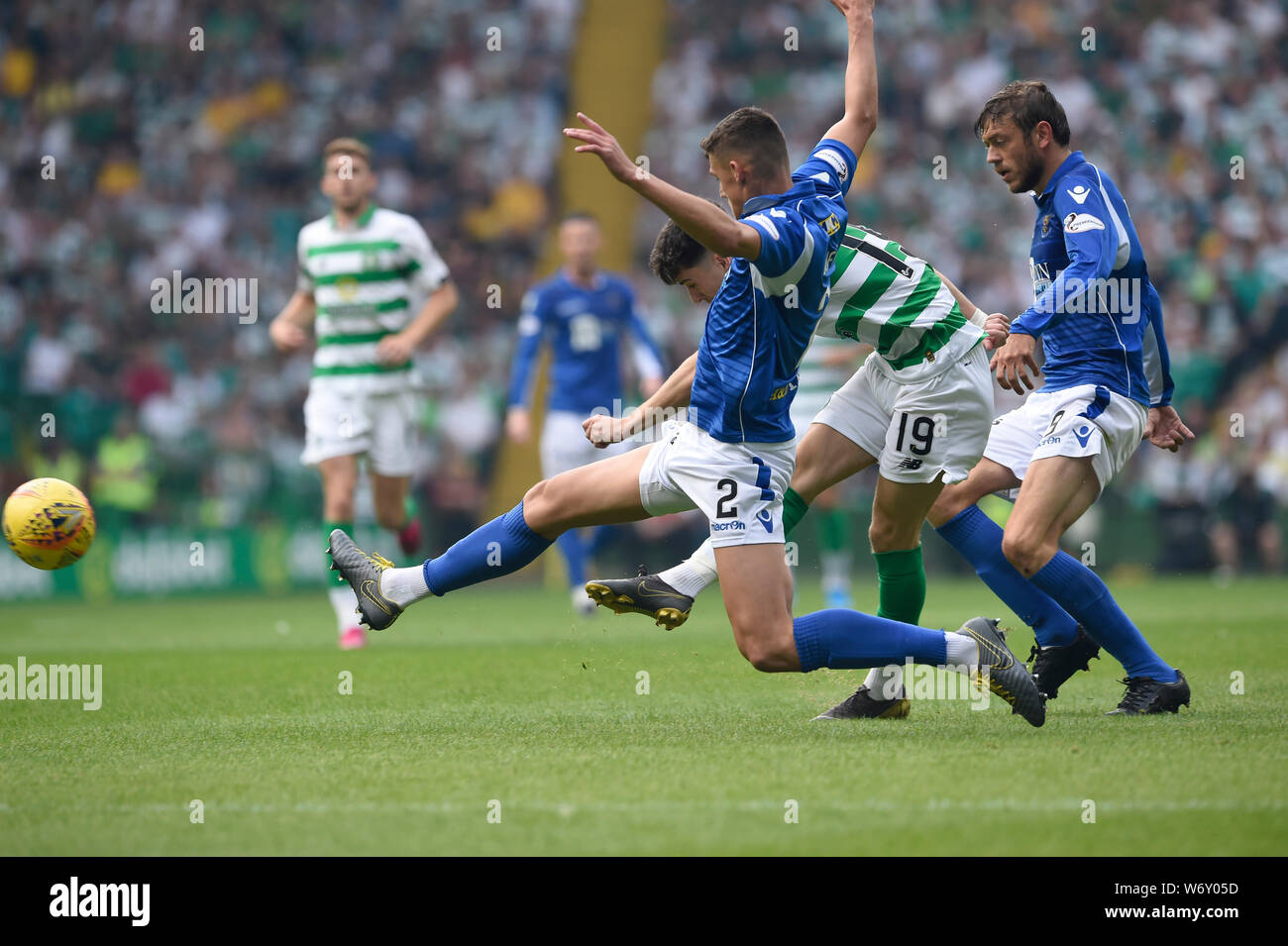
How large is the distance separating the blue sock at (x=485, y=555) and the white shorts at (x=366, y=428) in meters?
3.79

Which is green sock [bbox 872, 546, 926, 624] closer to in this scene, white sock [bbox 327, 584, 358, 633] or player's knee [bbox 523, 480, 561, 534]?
player's knee [bbox 523, 480, 561, 534]

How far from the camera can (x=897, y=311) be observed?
18.7 feet

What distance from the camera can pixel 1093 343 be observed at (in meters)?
5.79

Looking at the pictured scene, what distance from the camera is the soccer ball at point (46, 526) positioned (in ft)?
22.0

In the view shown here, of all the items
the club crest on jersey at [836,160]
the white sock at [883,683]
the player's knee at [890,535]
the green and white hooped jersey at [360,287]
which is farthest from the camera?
the green and white hooped jersey at [360,287]

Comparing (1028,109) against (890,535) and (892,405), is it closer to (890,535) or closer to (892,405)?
(892,405)

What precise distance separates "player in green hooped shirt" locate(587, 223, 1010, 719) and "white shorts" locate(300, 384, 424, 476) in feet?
12.8

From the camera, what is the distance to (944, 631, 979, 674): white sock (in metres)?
5.10

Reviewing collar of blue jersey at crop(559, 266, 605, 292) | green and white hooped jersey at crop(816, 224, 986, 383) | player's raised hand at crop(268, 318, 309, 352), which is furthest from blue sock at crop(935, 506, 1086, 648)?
collar of blue jersey at crop(559, 266, 605, 292)

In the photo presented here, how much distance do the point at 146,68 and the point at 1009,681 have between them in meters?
17.2

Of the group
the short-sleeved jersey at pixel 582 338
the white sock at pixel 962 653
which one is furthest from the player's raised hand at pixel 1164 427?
the short-sleeved jersey at pixel 582 338

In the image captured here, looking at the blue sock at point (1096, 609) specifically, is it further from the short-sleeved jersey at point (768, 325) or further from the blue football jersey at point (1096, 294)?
the short-sleeved jersey at point (768, 325)
